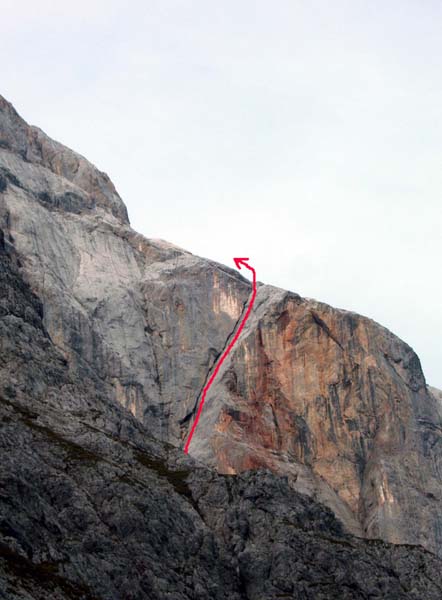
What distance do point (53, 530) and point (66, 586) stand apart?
10.7 m

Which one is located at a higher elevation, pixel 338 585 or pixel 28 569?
pixel 338 585

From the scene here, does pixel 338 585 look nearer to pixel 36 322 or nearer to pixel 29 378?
pixel 29 378

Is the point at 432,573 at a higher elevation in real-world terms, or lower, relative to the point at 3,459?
higher

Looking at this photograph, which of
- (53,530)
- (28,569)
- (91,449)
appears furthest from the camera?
(91,449)

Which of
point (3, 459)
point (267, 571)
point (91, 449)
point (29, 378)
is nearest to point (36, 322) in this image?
point (29, 378)

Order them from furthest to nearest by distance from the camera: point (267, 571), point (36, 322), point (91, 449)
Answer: point (36, 322), point (91, 449), point (267, 571)

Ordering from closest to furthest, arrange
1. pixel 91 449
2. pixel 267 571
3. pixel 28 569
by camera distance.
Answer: pixel 28 569, pixel 267 571, pixel 91 449

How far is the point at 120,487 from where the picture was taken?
161625mm

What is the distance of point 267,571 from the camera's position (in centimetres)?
15925

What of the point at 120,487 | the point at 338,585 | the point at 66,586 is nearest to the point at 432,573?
the point at 338,585

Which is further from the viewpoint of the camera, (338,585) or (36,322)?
(36,322)

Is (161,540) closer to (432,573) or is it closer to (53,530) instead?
(53,530)

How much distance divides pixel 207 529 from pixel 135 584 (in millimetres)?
19364

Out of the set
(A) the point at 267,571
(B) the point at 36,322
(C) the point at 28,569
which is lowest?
(C) the point at 28,569
